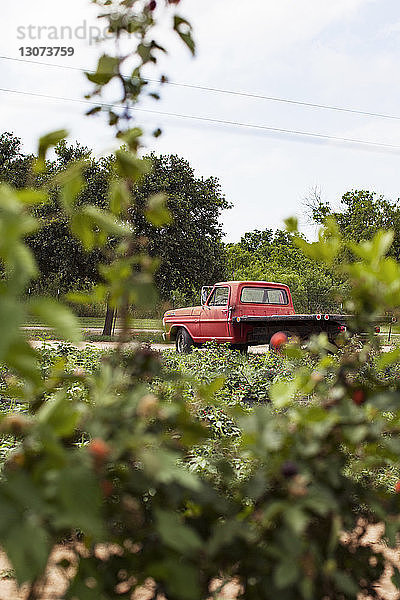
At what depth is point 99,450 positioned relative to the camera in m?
0.83

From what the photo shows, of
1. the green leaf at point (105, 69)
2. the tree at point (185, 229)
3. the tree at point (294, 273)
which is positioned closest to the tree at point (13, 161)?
the tree at point (185, 229)

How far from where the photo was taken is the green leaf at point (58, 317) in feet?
2.42

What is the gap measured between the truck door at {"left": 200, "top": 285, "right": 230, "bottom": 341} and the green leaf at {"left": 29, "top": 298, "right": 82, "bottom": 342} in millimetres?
12012

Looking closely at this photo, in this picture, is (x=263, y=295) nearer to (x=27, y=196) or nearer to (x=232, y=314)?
(x=232, y=314)

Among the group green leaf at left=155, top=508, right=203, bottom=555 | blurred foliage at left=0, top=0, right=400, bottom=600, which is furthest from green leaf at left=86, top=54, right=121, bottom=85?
green leaf at left=155, top=508, right=203, bottom=555

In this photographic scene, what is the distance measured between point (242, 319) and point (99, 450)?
11525 millimetres

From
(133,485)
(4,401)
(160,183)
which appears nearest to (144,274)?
(133,485)

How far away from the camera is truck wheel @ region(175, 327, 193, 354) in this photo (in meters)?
14.0

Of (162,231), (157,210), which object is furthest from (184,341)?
(157,210)

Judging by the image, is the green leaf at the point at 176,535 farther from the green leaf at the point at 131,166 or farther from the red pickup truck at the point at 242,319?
the red pickup truck at the point at 242,319

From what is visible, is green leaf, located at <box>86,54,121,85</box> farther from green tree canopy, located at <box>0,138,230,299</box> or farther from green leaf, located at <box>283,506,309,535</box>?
green tree canopy, located at <box>0,138,230,299</box>

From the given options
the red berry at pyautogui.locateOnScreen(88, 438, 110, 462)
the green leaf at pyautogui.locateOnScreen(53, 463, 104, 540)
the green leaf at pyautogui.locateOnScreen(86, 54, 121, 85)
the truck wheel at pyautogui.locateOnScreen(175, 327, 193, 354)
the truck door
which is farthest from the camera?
the truck wheel at pyautogui.locateOnScreen(175, 327, 193, 354)

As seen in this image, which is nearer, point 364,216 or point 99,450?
point 99,450

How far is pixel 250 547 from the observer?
930 mm
